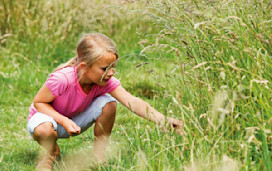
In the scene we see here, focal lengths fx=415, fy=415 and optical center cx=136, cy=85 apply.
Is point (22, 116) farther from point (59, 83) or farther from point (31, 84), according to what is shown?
point (59, 83)

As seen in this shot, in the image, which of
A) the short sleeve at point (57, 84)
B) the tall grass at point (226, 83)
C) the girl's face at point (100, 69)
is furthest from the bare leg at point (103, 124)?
the tall grass at point (226, 83)

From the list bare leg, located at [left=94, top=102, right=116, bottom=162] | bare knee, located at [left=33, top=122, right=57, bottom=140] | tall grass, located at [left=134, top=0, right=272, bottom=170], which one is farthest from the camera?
bare leg, located at [left=94, top=102, right=116, bottom=162]

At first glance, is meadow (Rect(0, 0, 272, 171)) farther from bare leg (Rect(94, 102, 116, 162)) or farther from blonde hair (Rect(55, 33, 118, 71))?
blonde hair (Rect(55, 33, 118, 71))

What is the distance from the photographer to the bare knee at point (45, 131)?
2.65 m

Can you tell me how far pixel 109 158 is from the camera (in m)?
2.70

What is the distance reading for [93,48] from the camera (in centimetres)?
277

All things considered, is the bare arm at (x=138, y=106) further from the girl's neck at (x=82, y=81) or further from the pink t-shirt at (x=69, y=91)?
the girl's neck at (x=82, y=81)

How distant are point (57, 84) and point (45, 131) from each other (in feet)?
1.07

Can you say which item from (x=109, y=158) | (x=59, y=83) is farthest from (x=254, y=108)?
(x=59, y=83)

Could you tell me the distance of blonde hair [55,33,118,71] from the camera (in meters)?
2.74

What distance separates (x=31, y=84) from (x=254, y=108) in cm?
340

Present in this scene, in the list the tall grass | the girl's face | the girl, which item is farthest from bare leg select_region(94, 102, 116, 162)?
the tall grass

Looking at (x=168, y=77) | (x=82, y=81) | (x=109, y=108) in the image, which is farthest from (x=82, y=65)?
(x=168, y=77)

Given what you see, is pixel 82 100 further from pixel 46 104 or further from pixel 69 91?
pixel 46 104
